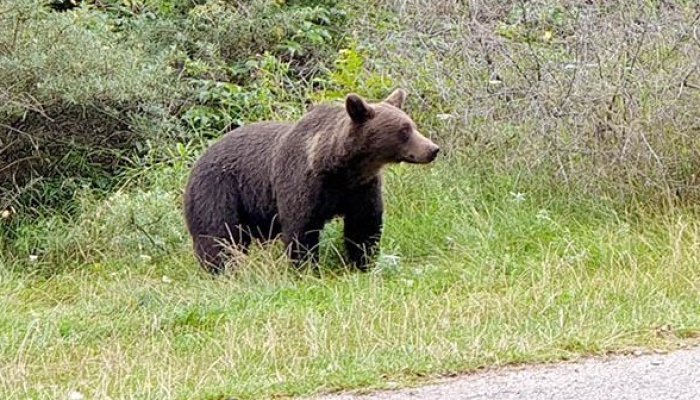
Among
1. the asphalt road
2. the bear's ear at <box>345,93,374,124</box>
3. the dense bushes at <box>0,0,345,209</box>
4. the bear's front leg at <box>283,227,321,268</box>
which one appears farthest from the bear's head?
the dense bushes at <box>0,0,345,209</box>

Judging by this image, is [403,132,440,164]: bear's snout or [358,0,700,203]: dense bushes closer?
[403,132,440,164]: bear's snout

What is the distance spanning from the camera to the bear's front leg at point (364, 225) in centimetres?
848

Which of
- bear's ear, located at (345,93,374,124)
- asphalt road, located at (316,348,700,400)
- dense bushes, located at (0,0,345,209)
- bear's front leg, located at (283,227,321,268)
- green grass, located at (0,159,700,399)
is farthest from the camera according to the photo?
dense bushes, located at (0,0,345,209)

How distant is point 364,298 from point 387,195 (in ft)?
9.10

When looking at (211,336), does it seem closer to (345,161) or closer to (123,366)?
(123,366)

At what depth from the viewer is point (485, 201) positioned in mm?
9445

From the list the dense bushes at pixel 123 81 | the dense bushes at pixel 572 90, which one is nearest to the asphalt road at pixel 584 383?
the dense bushes at pixel 572 90

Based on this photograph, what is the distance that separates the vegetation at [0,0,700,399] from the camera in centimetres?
630

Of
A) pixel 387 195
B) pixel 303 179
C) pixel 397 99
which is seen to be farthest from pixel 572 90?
pixel 303 179

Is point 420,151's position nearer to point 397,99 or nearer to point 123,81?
point 397,99

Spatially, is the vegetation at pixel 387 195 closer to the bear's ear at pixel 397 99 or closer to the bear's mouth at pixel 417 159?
the bear's mouth at pixel 417 159

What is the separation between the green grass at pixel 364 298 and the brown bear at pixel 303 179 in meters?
0.28

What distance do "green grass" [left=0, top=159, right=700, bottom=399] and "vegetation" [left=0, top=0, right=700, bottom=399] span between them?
2cm

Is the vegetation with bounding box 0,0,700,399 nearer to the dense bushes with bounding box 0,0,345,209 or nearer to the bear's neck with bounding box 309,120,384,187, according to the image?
the dense bushes with bounding box 0,0,345,209
